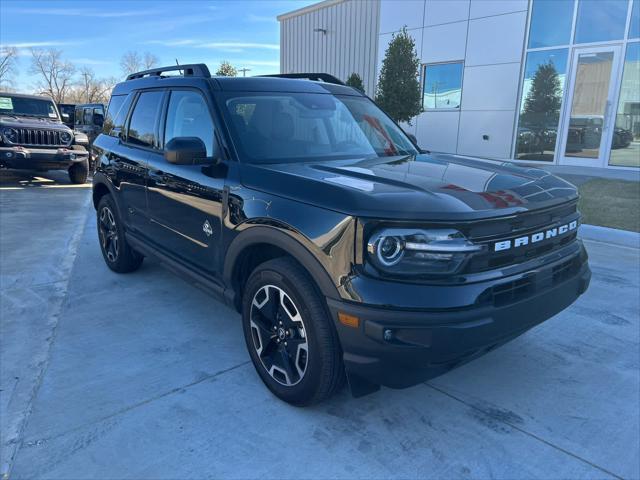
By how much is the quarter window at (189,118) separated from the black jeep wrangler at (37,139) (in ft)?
28.0

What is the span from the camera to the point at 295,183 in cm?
250

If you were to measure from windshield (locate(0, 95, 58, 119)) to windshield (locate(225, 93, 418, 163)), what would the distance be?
1091 cm

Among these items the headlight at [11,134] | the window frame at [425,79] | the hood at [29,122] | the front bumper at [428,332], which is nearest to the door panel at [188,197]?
the front bumper at [428,332]

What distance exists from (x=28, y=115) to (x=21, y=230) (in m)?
6.28

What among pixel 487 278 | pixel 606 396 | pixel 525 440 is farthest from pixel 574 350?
pixel 487 278

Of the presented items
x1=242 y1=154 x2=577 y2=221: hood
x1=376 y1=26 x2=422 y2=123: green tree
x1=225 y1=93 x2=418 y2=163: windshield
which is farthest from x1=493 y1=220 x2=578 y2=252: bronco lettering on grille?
x1=376 y1=26 x2=422 y2=123: green tree

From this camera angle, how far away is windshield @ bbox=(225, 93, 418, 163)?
3.07 meters

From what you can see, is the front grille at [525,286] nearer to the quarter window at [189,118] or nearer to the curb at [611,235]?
the quarter window at [189,118]

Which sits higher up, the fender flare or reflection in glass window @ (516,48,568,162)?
reflection in glass window @ (516,48,568,162)

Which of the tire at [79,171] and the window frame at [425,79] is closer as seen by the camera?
the tire at [79,171]

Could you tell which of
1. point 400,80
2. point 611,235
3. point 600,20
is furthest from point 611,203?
point 400,80

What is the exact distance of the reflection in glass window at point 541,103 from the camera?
40.3 feet

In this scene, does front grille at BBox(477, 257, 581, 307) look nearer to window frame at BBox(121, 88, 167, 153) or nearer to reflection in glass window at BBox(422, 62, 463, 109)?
window frame at BBox(121, 88, 167, 153)

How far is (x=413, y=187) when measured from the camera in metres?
2.36
